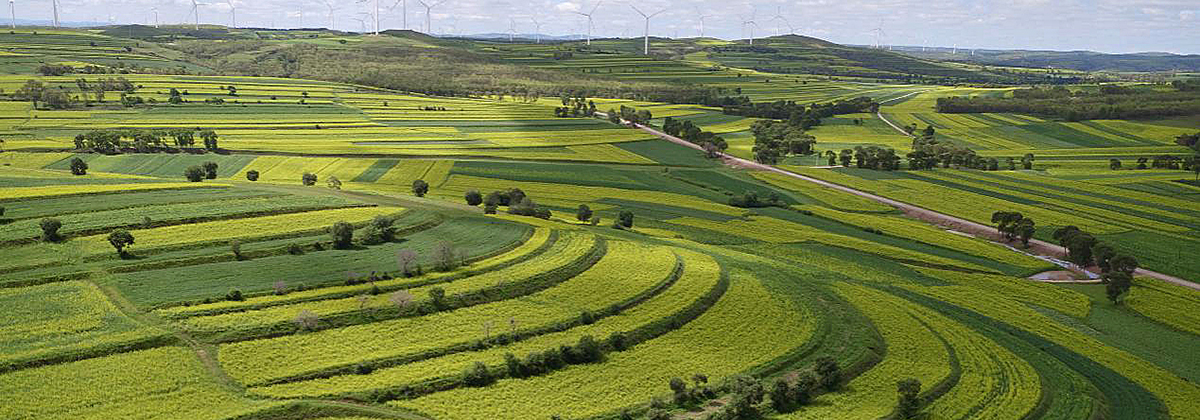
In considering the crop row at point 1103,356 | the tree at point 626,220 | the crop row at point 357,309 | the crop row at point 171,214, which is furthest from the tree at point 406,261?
the crop row at point 1103,356

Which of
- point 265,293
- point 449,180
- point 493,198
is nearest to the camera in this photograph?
point 265,293

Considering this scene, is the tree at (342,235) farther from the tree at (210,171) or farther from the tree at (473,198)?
the tree at (210,171)

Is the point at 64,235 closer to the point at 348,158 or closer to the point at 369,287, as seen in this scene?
the point at 369,287

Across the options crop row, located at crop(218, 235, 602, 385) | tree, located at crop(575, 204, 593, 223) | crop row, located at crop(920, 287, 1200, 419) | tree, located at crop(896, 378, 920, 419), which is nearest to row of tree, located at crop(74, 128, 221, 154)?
tree, located at crop(575, 204, 593, 223)

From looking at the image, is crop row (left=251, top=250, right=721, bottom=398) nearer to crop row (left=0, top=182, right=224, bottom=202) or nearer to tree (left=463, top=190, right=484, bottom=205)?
tree (left=463, top=190, right=484, bottom=205)

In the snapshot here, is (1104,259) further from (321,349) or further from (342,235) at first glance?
(321,349)

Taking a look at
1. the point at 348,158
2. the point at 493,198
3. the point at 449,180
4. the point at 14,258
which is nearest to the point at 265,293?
the point at 14,258
